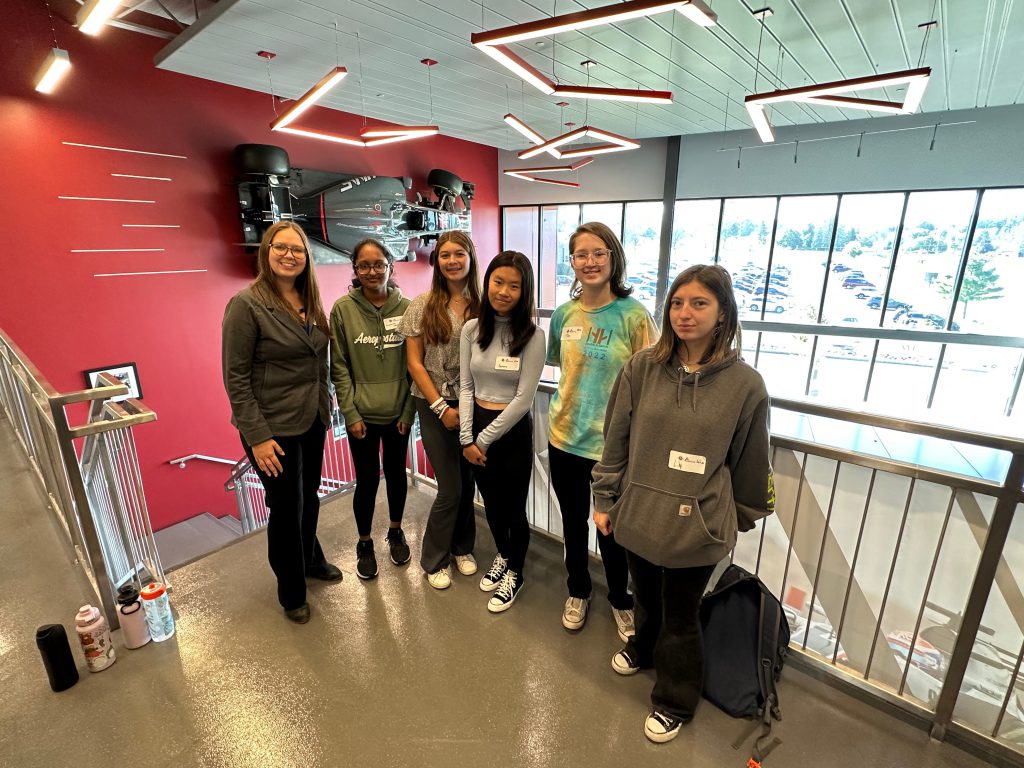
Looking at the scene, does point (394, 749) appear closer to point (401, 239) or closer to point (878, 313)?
point (401, 239)

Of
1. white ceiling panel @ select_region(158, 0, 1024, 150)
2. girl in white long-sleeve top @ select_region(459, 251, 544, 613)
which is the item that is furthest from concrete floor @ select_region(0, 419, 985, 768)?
white ceiling panel @ select_region(158, 0, 1024, 150)

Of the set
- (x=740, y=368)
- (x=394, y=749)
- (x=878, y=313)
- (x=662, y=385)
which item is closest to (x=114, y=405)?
(x=394, y=749)

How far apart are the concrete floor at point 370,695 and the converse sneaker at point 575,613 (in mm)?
46

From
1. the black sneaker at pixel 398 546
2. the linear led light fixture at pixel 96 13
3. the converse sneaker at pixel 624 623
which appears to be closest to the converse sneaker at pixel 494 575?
the black sneaker at pixel 398 546

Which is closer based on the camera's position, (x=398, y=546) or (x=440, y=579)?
(x=440, y=579)

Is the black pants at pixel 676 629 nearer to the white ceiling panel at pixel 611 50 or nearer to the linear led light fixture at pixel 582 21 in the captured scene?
the linear led light fixture at pixel 582 21

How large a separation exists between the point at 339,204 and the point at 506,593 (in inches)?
242

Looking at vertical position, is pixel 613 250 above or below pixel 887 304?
above

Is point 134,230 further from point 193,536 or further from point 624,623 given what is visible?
point 624,623

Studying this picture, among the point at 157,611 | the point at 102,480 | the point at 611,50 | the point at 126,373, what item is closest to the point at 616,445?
the point at 157,611

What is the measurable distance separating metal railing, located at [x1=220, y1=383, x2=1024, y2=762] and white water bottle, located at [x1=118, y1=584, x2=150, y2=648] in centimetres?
257

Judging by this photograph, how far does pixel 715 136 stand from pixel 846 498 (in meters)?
8.39

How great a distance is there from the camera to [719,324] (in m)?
1.43

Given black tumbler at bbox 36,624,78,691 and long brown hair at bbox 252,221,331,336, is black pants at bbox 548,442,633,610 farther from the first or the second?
black tumbler at bbox 36,624,78,691
